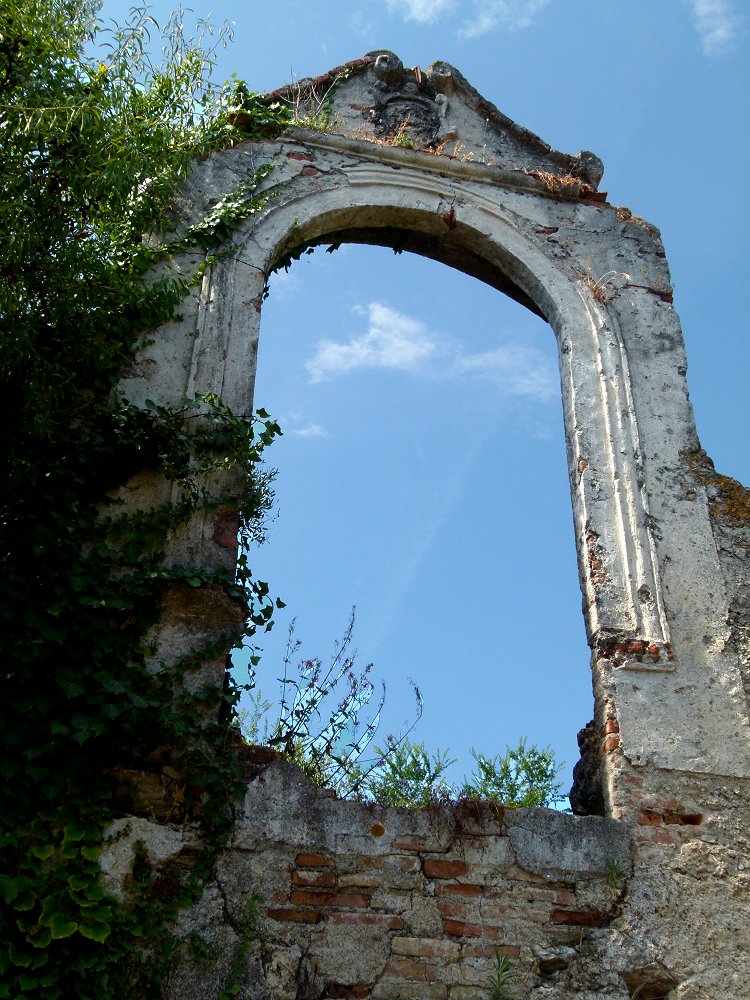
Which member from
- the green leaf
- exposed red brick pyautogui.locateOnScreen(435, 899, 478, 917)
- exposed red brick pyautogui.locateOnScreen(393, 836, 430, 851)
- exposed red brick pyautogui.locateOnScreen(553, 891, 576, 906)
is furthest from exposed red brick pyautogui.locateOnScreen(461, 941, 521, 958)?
the green leaf

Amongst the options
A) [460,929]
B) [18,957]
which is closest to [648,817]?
[460,929]

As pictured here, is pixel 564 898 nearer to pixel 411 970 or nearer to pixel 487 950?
pixel 487 950

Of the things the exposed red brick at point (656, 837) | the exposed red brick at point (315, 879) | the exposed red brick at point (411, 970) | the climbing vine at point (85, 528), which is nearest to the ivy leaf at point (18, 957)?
the climbing vine at point (85, 528)

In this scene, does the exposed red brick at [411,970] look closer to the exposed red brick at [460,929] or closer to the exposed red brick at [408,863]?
the exposed red brick at [460,929]

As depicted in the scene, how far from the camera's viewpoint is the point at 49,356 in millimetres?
4520

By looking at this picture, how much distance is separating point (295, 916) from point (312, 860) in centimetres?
21

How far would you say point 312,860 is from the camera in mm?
4039

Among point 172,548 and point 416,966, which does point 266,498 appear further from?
point 416,966

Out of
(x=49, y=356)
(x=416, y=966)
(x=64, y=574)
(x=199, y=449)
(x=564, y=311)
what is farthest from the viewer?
(x=564, y=311)

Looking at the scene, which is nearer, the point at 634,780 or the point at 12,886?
the point at 12,886

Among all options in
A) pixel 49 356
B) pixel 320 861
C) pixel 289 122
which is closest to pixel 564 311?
pixel 289 122

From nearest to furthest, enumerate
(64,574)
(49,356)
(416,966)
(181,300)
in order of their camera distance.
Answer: (416,966) → (64,574) → (49,356) → (181,300)

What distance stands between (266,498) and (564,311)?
2110mm

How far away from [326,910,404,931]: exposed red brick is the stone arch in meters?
1.07
